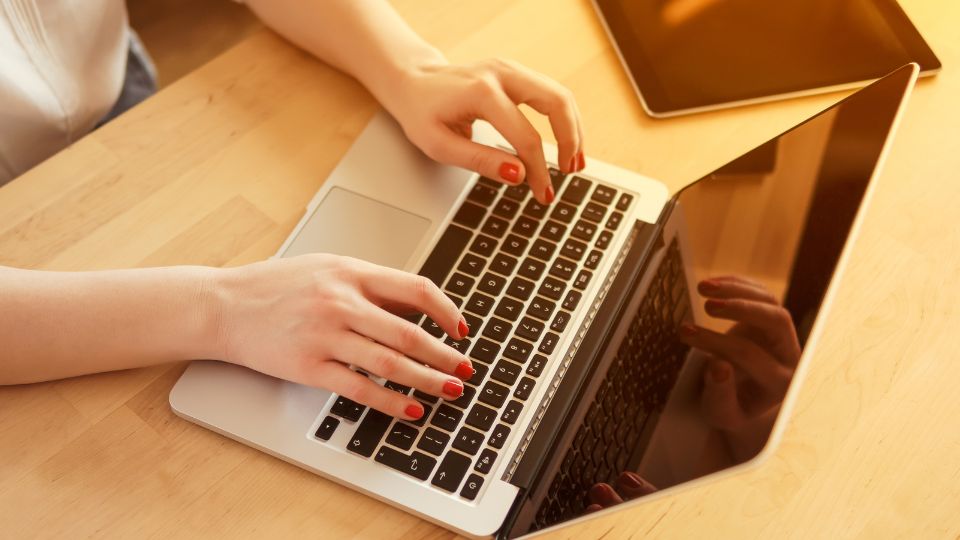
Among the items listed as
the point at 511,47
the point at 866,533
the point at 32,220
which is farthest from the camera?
the point at 511,47

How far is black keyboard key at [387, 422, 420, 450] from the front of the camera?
618 mm

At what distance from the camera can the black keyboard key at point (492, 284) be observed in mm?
695

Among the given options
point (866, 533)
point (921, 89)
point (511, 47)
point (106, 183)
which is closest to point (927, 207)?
point (921, 89)

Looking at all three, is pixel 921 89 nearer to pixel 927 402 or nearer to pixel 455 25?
pixel 927 402

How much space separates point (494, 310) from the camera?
68cm

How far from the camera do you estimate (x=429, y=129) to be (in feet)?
2.46

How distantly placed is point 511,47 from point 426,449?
43 cm

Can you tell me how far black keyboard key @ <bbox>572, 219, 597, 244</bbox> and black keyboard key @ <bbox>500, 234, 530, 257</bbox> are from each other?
43 mm

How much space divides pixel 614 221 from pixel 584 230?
0.09 ft

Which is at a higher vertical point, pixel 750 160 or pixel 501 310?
pixel 750 160

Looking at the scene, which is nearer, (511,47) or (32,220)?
(32,220)

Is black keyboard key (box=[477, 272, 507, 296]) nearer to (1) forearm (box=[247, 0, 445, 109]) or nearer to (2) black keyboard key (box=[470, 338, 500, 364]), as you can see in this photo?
(2) black keyboard key (box=[470, 338, 500, 364])

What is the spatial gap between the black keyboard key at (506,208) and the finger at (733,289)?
0.17 m

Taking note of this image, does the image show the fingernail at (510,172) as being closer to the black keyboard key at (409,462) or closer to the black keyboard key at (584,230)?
the black keyboard key at (584,230)
